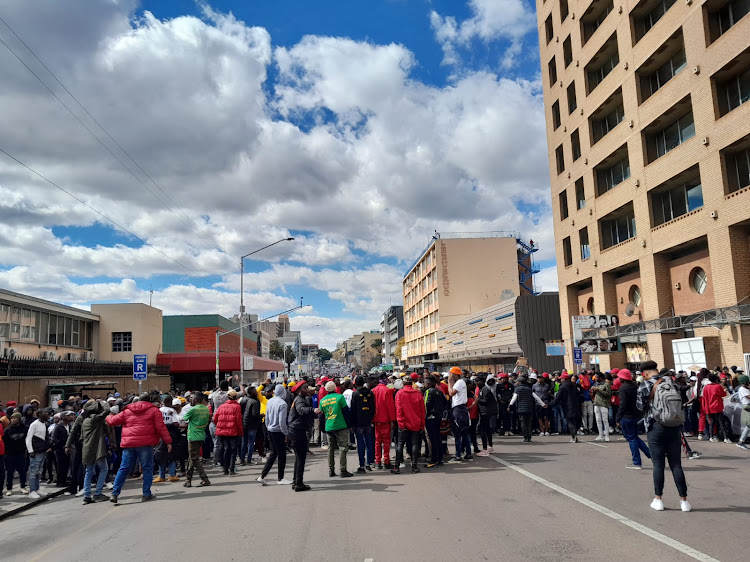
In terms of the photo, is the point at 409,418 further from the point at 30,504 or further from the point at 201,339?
the point at 201,339

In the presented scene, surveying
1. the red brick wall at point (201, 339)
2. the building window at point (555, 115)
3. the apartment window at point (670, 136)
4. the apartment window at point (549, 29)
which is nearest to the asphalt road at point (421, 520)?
the apartment window at point (670, 136)

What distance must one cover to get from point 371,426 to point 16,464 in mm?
7009

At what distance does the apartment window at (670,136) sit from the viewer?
76.2 feet

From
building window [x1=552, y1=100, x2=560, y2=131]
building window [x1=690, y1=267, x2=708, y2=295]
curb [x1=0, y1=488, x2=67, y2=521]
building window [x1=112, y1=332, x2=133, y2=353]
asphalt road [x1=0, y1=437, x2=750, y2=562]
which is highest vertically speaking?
building window [x1=552, y1=100, x2=560, y2=131]

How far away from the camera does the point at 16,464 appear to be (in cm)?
1060

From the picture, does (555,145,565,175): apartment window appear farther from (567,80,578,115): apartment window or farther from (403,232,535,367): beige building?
(403,232,535,367): beige building

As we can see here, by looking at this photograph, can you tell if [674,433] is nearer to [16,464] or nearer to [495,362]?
[16,464]

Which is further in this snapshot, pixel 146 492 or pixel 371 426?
pixel 371 426

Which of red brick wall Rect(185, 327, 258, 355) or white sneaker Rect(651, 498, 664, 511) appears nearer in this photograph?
white sneaker Rect(651, 498, 664, 511)

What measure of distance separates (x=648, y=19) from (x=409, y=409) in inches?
1010

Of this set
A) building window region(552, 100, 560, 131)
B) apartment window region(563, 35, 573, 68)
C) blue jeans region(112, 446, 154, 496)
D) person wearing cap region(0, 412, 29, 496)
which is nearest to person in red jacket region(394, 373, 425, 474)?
blue jeans region(112, 446, 154, 496)

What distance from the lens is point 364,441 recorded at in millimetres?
11211

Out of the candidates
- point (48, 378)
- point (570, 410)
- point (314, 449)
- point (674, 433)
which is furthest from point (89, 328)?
point (674, 433)

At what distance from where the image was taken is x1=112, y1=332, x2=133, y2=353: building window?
128 feet
